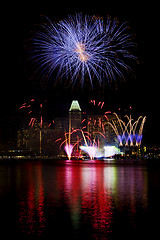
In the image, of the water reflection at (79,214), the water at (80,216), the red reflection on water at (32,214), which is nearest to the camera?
the water at (80,216)

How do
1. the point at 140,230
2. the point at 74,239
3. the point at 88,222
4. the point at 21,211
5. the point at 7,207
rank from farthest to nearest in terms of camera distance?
the point at 7,207 → the point at 21,211 → the point at 88,222 → the point at 140,230 → the point at 74,239

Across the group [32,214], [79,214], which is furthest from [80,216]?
[32,214]

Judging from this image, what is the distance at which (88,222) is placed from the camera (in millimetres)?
18719

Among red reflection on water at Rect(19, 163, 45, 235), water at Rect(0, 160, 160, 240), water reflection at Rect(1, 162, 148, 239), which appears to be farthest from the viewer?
red reflection on water at Rect(19, 163, 45, 235)

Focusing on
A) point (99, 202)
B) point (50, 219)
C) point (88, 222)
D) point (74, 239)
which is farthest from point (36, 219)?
point (99, 202)

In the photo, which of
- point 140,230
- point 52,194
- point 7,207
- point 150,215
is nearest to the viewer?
point 140,230

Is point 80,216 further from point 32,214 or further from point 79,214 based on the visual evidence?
point 32,214

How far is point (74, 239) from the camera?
1556 centimetres

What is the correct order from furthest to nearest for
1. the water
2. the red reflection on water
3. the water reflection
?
the red reflection on water → the water reflection → the water

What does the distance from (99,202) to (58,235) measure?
1028 centimetres

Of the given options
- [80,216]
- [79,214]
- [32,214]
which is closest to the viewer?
[80,216]

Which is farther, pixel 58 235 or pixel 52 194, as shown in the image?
pixel 52 194

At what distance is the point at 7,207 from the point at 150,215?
779 cm

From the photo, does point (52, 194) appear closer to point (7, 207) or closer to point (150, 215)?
point (7, 207)
